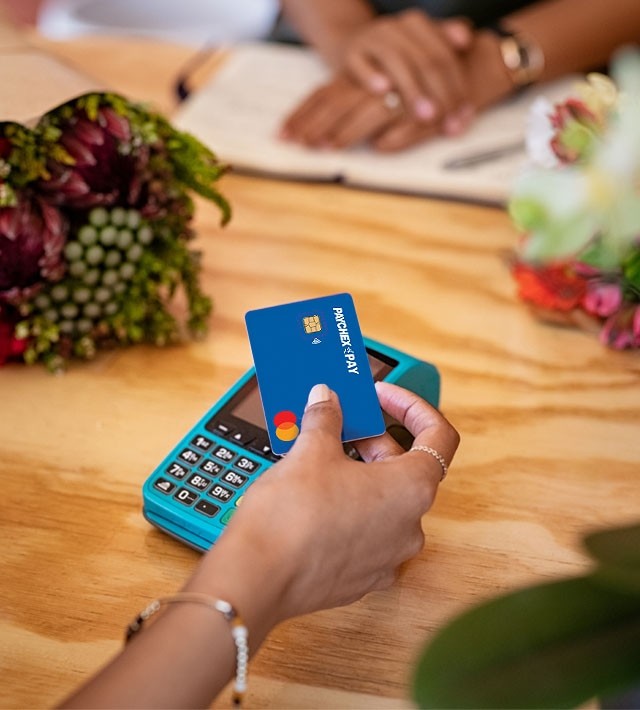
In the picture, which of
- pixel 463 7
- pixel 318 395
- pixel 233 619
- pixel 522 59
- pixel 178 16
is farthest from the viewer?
pixel 178 16

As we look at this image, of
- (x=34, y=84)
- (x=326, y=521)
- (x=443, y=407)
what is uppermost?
(x=34, y=84)

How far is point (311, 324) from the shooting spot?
1.94ft

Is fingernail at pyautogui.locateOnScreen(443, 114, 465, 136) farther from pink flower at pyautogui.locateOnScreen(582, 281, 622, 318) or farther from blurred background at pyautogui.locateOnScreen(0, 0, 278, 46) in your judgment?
blurred background at pyautogui.locateOnScreen(0, 0, 278, 46)

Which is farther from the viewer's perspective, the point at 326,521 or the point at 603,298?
the point at 603,298

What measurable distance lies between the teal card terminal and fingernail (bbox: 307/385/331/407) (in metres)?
0.04

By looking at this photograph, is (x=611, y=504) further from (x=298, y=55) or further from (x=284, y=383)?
(x=298, y=55)

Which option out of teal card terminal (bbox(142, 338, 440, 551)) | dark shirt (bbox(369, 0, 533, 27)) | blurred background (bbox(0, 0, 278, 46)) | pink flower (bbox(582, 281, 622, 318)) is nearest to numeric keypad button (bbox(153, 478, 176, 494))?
teal card terminal (bbox(142, 338, 440, 551))

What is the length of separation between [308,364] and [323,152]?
0.52 m

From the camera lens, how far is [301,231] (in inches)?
36.8

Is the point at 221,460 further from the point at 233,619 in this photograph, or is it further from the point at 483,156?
the point at 483,156

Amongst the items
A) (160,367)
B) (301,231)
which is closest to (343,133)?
(301,231)

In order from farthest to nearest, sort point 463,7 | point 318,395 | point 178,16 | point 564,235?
1. point 178,16
2. point 463,7
3. point 318,395
4. point 564,235

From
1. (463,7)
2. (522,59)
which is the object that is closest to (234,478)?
(522,59)

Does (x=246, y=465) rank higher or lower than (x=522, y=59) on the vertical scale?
A: lower
